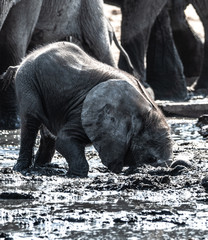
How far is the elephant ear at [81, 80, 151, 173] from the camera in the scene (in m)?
Answer: 6.84

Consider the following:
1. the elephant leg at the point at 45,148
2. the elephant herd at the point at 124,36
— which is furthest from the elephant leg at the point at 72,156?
the elephant herd at the point at 124,36

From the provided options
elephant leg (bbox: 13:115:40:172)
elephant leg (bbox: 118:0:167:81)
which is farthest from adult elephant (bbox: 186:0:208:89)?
elephant leg (bbox: 13:115:40:172)

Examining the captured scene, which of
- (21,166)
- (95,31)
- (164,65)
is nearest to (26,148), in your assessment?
(21,166)

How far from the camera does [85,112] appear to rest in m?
6.86

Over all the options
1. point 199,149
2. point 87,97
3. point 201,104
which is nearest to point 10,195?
point 87,97

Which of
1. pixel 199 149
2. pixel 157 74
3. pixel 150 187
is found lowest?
pixel 157 74

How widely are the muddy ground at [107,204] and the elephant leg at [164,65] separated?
773 cm

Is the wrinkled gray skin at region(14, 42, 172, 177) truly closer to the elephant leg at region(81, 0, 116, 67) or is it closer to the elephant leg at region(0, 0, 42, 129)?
the elephant leg at region(0, 0, 42, 129)

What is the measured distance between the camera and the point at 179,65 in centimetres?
1541

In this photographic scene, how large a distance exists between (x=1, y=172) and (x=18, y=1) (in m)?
3.43

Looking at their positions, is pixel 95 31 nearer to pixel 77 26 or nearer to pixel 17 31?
pixel 77 26

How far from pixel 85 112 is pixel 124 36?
8139 millimetres

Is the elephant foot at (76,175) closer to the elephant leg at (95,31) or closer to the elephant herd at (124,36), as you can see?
the elephant herd at (124,36)

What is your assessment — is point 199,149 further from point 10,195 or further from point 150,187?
point 10,195
